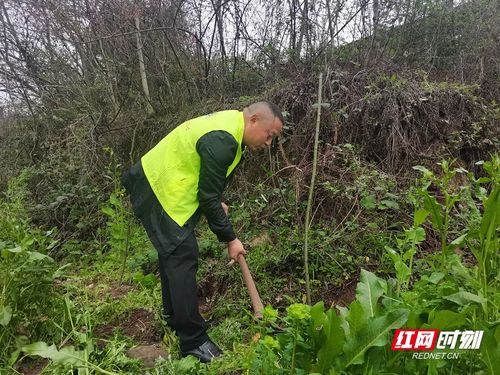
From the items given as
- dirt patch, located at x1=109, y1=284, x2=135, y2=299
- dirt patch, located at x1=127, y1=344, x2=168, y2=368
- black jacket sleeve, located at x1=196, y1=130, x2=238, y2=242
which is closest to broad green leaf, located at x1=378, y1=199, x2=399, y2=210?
black jacket sleeve, located at x1=196, y1=130, x2=238, y2=242

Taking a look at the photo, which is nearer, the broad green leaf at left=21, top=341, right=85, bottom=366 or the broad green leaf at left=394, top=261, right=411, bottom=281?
the broad green leaf at left=394, top=261, right=411, bottom=281

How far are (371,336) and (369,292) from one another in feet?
0.98

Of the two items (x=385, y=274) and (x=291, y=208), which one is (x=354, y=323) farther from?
(x=291, y=208)

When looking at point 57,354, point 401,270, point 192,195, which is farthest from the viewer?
point 192,195

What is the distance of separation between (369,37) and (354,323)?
18.0 feet

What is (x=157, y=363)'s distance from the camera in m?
2.41

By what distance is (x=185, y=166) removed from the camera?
262cm

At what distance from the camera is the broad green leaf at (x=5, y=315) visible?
238 centimetres

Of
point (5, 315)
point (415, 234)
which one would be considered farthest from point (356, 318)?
point (5, 315)

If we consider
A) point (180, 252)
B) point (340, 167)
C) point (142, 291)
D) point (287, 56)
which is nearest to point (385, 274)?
point (340, 167)

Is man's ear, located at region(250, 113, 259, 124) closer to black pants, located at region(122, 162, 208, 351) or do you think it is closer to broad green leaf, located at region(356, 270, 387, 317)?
black pants, located at region(122, 162, 208, 351)

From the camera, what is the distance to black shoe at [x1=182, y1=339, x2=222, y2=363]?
2547 mm

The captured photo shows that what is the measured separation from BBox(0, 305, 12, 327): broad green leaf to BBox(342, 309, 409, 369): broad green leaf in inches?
77.7

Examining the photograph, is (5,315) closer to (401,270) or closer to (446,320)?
(401,270)
